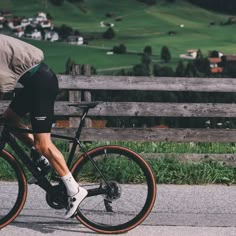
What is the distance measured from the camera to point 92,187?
473 centimetres

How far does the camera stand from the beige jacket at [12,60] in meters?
4.03

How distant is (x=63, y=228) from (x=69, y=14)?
12431 centimetres

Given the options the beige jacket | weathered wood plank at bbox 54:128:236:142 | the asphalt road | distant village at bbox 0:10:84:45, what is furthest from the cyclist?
distant village at bbox 0:10:84:45

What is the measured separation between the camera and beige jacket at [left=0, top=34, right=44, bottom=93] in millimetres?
4031

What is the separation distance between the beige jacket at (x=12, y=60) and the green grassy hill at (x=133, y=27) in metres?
63.0

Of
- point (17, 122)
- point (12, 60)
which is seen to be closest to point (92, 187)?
point (17, 122)

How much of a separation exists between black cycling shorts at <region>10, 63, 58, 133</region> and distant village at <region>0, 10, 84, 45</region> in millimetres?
91585

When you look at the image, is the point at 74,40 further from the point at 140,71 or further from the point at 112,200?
the point at 112,200

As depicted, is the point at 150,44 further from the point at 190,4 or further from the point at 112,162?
the point at 112,162

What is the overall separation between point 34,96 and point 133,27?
11583 centimetres

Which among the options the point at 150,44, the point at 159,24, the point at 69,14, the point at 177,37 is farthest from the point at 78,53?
the point at 69,14

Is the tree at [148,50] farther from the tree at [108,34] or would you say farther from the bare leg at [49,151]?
the bare leg at [49,151]

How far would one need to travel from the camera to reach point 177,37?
4090 inches

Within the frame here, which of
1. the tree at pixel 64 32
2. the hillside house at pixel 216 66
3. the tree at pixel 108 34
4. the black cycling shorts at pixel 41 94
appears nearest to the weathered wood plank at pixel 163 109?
the black cycling shorts at pixel 41 94
